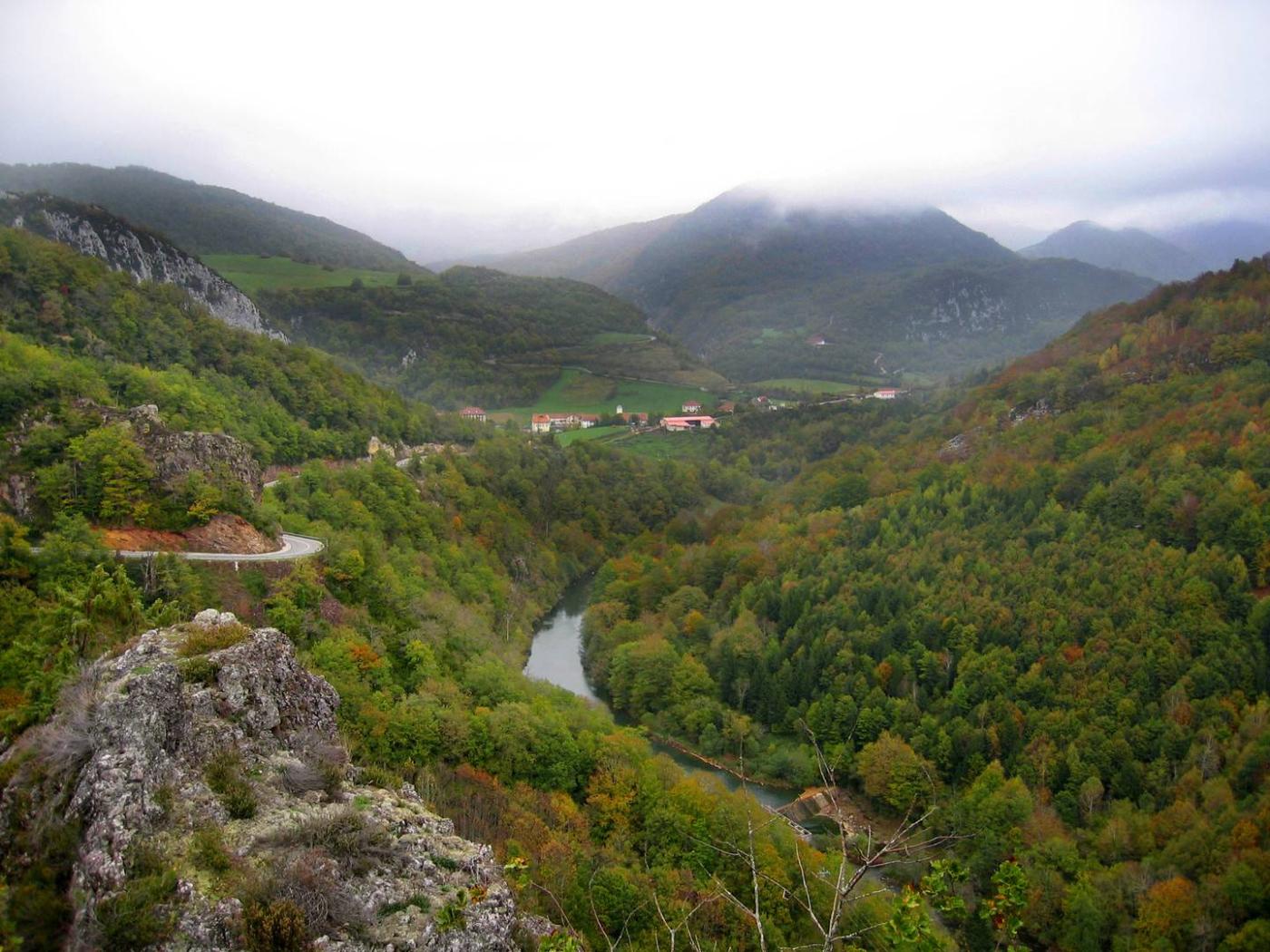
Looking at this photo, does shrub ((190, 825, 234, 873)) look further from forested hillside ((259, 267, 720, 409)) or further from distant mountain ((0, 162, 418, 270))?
distant mountain ((0, 162, 418, 270))

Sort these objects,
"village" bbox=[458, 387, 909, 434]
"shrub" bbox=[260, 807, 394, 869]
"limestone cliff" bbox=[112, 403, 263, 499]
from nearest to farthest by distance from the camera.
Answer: "shrub" bbox=[260, 807, 394, 869] < "limestone cliff" bbox=[112, 403, 263, 499] < "village" bbox=[458, 387, 909, 434]

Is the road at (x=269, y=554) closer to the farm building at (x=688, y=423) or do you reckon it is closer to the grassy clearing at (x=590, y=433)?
the grassy clearing at (x=590, y=433)

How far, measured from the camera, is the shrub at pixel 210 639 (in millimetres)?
16812

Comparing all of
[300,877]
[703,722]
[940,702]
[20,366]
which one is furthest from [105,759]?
[940,702]

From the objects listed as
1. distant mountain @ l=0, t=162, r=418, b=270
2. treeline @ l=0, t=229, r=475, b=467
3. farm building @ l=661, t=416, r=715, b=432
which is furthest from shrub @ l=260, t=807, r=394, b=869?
distant mountain @ l=0, t=162, r=418, b=270

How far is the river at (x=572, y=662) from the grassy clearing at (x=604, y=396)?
4920 cm

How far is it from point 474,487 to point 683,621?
2016 centimetres

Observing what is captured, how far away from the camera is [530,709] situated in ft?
97.1

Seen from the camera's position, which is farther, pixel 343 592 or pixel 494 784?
pixel 343 592

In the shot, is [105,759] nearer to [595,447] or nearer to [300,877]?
[300,877]

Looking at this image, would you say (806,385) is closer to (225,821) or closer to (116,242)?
(116,242)

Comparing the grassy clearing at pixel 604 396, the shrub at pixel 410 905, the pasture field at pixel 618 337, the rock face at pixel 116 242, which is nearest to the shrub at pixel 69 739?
the shrub at pixel 410 905

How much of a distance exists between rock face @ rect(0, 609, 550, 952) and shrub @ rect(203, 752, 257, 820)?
1.2 inches

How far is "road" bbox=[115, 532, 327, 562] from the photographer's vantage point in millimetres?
24797
